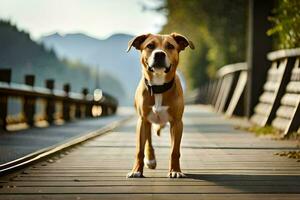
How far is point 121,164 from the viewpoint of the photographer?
668 cm

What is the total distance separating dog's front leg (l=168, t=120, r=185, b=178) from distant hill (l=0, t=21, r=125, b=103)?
28.1 feet

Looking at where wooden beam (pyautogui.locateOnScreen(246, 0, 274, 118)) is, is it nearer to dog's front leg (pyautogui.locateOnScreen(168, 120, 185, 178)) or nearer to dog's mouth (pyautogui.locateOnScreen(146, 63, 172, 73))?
dog's front leg (pyautogui.locateOnScreen(168, 120, 185, 178))

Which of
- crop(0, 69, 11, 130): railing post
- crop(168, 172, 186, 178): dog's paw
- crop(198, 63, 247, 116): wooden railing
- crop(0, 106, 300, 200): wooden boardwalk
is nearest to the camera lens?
crop(0, 106, 300, 200): wooden boardwalk

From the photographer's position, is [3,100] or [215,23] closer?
[3,100]

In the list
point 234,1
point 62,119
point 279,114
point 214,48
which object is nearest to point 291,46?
point 279,114

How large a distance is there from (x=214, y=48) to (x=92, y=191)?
27.9 metres

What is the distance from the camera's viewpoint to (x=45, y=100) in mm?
16000

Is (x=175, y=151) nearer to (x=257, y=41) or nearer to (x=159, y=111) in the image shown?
(x=159, y=111)

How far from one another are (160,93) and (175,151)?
22.2 inches

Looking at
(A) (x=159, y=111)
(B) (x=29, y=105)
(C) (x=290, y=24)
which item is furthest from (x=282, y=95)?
(A) (x=159, y=111)

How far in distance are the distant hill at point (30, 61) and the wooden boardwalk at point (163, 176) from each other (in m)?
Answer: 6.91

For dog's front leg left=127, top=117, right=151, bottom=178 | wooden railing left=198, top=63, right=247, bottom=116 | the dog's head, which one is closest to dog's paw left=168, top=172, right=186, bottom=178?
dog's front leg left=127, top=117, right=151, bottom=178

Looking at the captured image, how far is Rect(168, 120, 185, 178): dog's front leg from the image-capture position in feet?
18.4

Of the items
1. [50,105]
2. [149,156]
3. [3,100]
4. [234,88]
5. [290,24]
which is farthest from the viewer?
[234,88]
